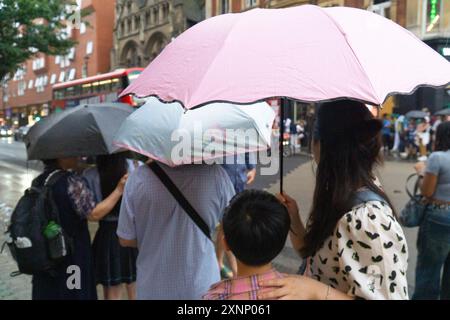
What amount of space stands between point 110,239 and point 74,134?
0.99 m

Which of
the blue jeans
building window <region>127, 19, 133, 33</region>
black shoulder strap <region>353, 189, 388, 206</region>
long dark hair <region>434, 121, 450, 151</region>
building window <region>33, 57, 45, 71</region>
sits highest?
building window <region>127, 19, 133, 33</region>

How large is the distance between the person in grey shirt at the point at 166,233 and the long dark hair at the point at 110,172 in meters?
0.99

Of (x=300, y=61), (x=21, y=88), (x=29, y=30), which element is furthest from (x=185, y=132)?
(x=21, y=88)

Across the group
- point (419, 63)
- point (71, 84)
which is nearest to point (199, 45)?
point (419, 63)

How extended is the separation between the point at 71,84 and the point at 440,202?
22.4 metres

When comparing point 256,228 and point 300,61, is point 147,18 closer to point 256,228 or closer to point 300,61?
point 300,61

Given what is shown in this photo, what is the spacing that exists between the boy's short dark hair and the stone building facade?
33528mm

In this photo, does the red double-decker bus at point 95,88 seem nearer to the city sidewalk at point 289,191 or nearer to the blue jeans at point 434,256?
the city sidewalk at point 289,191

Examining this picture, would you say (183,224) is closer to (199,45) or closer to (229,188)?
(229,188)

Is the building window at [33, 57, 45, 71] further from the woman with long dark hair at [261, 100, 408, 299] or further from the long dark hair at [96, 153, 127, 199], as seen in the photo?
the woman with long dark hair at [261, 100, 408, 299]

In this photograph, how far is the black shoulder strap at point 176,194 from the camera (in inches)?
87.6

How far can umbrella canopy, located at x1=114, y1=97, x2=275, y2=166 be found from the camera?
2.20 meters

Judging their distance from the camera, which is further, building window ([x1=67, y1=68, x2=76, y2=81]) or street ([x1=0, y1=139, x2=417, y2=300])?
building window ([x1=67, y1=68, x2=76, y2=81])

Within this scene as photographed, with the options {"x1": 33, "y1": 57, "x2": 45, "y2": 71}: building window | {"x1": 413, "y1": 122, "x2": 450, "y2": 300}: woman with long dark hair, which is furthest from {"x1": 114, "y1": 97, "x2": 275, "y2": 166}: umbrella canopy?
{"x1": 33, "y1": 57, "x2": 45, "y2": 71}: building window
